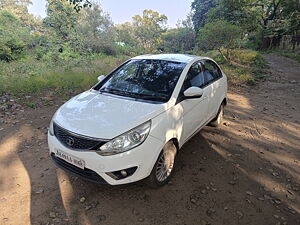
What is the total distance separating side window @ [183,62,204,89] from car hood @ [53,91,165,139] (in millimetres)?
776

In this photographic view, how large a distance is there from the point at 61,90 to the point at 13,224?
16.2 feet

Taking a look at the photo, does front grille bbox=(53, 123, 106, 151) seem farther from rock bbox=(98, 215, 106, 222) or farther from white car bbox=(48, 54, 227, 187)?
rock bbox=(98, 215, 106, 222)

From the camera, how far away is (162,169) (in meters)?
2.82

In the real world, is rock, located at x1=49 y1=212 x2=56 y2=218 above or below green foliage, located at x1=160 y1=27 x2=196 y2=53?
below

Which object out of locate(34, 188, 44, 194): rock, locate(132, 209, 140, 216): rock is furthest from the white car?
locate(34, 188, 44, 194): rock

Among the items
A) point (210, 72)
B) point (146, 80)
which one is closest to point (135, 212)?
point (146, 80)

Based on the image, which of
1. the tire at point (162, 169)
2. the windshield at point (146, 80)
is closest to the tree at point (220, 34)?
the windshield at point (146, 80)

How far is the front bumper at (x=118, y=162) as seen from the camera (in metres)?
2.28

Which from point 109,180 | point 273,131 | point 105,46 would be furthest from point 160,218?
point 105,46

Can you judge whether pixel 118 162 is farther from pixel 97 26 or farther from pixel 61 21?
pixel 97 26

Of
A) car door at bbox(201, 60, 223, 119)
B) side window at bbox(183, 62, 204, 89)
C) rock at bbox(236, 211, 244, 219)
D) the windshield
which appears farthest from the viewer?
car door at bbox(201, 60, 223, 119)

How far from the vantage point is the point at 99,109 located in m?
2.73

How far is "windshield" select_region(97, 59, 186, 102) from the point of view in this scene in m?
3.03

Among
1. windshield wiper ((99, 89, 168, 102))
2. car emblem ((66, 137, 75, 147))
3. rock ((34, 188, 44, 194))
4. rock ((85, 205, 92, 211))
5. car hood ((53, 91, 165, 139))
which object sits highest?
windshield wiper ((99, 89, 168, 102))
